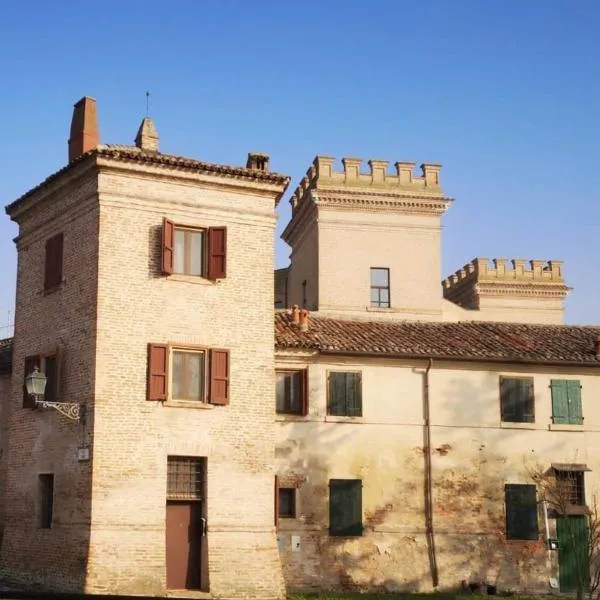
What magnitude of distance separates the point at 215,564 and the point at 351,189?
19.6 meters

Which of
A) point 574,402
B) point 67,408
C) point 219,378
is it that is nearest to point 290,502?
point 219,378

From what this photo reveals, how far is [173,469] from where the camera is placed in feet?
73.4

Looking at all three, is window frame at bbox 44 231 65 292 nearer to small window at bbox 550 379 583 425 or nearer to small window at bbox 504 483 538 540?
small window at bbox 504 483 538 540

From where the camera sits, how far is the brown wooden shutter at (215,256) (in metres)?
23.1

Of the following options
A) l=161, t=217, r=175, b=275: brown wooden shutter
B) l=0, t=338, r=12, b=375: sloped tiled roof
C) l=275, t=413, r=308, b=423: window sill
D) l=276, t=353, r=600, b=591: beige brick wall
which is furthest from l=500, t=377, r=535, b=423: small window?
l=0, t=338, r=12, b=375: sloped tiled roof

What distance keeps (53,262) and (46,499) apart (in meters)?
5.68

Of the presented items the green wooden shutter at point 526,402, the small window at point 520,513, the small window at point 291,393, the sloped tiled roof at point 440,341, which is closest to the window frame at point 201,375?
the sloped tiled roof at point 440,341

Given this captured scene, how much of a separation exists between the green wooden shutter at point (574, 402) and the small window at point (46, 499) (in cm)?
1464

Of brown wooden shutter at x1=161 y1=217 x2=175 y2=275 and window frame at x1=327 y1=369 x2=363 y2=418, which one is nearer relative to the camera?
brown wooden shutter at x1=161 y1=217 x2=175 y2=275

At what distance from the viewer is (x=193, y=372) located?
901 inches

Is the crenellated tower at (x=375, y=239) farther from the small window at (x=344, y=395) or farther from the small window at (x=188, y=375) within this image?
the small window at (x=188, y=375)

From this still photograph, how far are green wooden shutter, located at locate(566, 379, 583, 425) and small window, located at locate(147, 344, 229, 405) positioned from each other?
11.1 metres

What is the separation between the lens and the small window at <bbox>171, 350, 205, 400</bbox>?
74.2 ft

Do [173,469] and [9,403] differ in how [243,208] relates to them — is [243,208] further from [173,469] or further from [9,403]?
[9,403]
